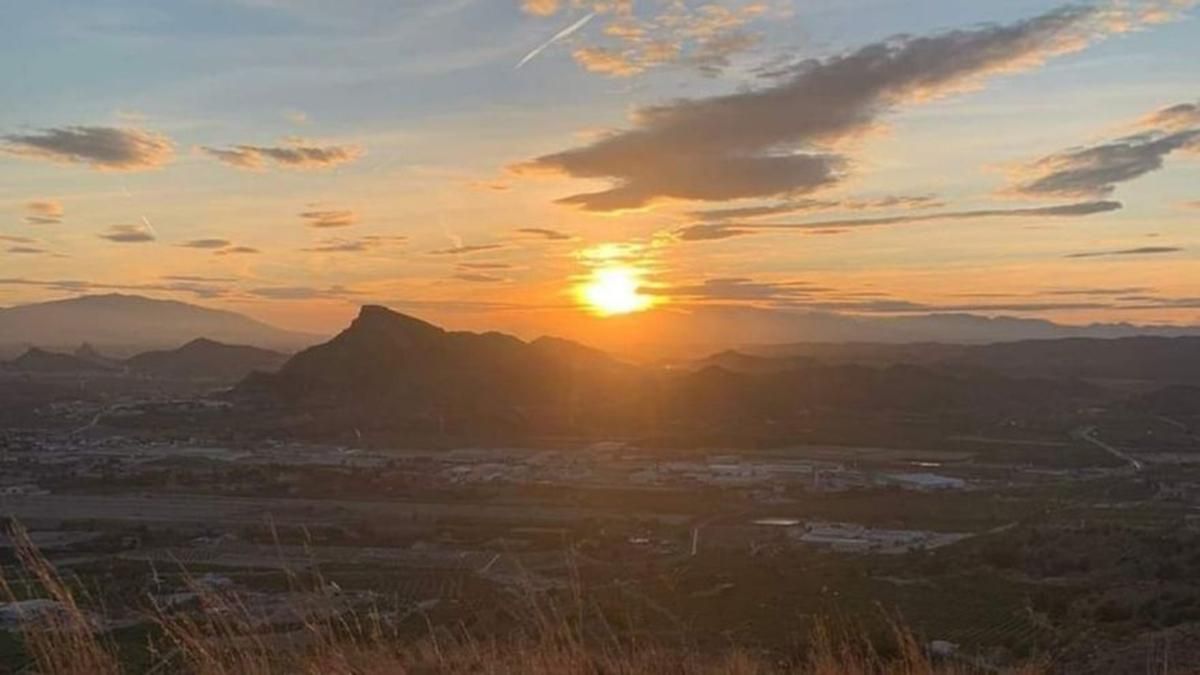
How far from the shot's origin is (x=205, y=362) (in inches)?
4353

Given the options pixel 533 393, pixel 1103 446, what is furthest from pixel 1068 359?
pixel 533 393

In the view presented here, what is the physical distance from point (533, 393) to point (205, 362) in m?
56.6

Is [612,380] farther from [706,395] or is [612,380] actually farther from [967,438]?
[967,438]

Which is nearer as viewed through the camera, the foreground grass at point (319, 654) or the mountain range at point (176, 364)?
the foreground grass at point (319, 654)

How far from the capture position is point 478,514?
34.4 m

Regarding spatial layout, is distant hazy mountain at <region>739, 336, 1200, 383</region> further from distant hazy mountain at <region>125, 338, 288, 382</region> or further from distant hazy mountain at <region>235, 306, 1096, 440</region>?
distant hazy mountain at <region>125, 338, 288, 382</region>

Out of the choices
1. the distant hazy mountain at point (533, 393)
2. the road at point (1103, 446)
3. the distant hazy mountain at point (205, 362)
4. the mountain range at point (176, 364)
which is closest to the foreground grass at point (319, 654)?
the road at point (1103, 446)

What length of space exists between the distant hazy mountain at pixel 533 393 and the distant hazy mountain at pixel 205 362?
35735 millimetres

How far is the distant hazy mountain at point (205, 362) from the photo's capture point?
105m

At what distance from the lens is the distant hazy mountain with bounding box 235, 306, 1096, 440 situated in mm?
61656

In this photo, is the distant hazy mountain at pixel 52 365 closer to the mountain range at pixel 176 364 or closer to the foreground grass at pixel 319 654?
the mountain range at pixel 176 364

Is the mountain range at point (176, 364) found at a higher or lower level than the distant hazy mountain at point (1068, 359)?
higher

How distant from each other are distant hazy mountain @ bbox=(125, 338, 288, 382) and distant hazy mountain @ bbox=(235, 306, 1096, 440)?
3573cm

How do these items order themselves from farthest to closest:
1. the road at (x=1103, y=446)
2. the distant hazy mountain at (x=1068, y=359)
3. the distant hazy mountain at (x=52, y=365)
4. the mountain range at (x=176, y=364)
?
the distant hazy mountain at (x=52, y=365)
the mountain range at (x=176, y=364)
the distant hazy mountain at (x=1068, y=359)
the road at (x=1103, y=446)
